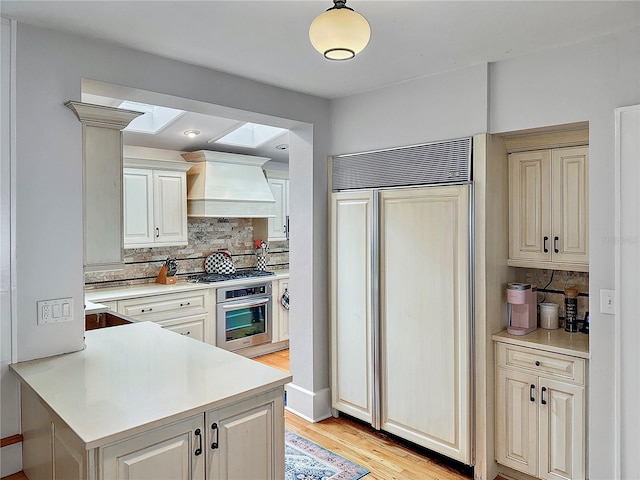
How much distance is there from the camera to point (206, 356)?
7.20ft

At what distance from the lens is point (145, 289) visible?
177 inches

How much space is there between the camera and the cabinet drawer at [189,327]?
4461mm

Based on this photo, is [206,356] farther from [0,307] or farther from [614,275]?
[614,275]

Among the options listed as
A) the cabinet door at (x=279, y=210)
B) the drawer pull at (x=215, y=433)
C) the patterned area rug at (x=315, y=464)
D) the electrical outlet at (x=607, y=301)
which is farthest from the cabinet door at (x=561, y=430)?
the cabinet door at (x=279, y=210)

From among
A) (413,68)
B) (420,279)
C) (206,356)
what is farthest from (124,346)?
(413,68)

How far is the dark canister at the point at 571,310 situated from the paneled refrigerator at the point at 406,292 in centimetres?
61

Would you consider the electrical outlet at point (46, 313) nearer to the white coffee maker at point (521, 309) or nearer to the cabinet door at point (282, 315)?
the white coffee maker at point (521, 309)

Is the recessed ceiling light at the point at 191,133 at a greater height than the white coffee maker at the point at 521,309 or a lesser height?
greater

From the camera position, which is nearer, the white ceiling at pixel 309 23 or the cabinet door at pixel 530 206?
the white ceiling at pixel 309 23

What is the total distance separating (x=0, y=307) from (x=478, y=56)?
2683 millimetres

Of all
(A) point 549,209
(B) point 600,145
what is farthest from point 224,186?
(B) point 600,145

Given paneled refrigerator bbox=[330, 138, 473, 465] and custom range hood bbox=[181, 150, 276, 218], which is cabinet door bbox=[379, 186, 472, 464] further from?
custom range hood bbox=[181, 150, 276, 218]

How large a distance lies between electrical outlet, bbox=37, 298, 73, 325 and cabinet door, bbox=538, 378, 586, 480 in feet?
8.16

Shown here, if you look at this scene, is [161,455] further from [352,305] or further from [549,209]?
[549,209]
